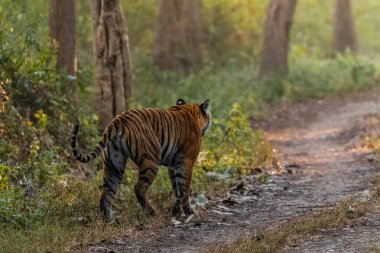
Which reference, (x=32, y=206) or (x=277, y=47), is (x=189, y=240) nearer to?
(x=32, y=206)

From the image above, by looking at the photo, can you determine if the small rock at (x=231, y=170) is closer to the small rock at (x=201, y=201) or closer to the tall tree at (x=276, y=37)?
the small rock at (x=201, y=201)

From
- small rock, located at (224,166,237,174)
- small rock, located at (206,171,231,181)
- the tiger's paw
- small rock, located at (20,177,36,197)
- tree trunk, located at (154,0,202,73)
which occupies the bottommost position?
the tiger's paw

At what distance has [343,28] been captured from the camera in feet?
119

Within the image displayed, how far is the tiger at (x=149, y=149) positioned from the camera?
9406 mm

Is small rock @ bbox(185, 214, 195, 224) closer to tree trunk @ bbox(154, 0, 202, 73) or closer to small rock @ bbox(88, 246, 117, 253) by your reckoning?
small rock @ bbox(88, 246, 117, 253)

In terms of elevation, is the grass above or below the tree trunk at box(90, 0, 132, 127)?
below

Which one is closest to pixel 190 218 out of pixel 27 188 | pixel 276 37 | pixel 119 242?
pixel 119 242

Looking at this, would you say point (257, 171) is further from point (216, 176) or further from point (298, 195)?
point (298, 195)

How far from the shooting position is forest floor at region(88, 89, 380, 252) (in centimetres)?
850

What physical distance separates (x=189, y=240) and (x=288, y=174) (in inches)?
205

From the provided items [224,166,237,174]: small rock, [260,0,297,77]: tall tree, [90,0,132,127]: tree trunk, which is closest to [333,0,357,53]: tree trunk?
[260,0,297,77]: tall tree

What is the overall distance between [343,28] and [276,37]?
10057mm

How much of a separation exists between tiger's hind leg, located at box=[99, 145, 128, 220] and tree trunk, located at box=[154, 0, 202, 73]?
17.6 metres

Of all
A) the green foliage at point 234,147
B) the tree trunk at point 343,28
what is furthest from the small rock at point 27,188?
the tree trunk at point 343,28
